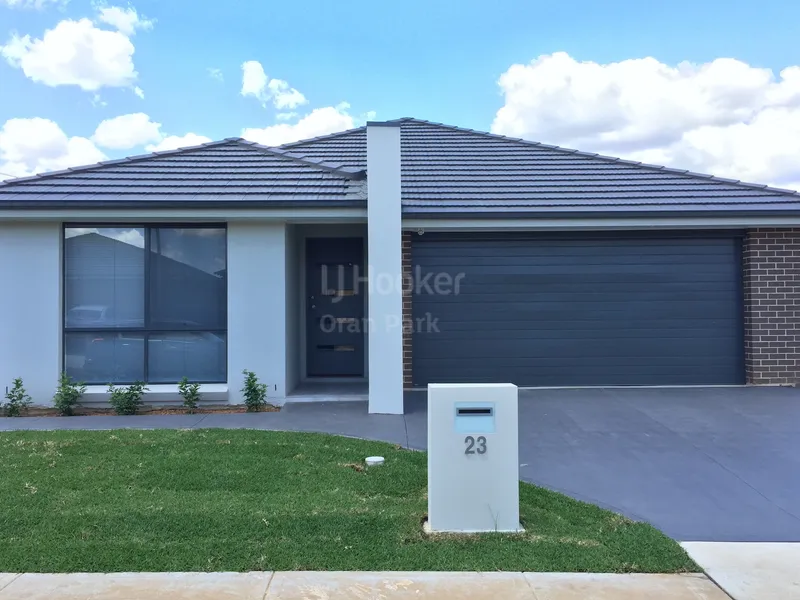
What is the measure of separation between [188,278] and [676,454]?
7042 millimetres

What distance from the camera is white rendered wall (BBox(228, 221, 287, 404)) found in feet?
29.1

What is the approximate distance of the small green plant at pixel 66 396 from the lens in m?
8.35

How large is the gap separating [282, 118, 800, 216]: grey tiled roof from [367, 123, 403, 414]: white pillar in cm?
50

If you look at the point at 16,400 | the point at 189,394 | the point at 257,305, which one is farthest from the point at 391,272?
the point at 16,400

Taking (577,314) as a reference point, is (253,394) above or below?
below

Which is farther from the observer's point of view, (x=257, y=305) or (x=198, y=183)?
(x=198, y=183)

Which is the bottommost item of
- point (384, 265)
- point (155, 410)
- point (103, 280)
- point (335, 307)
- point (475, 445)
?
point (155, 410)

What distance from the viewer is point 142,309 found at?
896 cm

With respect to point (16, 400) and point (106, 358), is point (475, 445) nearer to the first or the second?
point (106, 358)

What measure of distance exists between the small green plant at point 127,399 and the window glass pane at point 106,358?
0.46 metres

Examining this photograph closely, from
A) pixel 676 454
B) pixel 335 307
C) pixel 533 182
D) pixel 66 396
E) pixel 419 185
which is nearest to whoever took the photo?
pixel 676 454

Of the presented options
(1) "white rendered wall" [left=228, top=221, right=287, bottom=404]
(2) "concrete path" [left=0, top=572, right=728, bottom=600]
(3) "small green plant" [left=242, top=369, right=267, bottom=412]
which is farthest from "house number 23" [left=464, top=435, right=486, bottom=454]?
(1) "white rendered wall" [left=228, top=221, right=287, bottom=404]

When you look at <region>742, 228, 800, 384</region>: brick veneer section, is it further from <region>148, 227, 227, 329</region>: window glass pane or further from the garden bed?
<region>148, 227, 227, 329</region>: window glass pane

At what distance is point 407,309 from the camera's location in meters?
9.88
